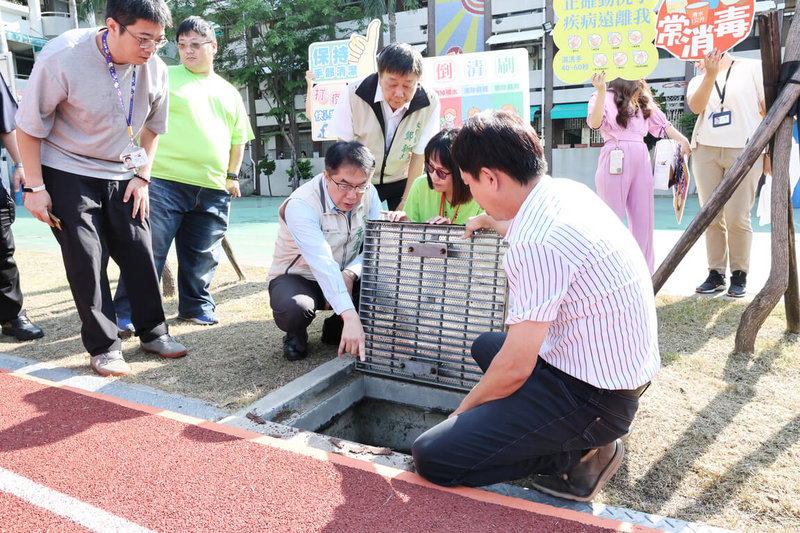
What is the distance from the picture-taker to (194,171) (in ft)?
12.5

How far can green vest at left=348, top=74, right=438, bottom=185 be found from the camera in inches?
139

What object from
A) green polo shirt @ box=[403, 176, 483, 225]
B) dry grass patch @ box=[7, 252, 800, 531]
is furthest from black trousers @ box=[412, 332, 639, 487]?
green polo shirt @ box=[403, 176, 483, 225]

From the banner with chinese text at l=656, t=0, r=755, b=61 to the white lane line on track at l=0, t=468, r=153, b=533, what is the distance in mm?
4330

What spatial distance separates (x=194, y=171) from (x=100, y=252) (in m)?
0.96

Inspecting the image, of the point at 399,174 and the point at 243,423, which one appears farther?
the point at 399,174

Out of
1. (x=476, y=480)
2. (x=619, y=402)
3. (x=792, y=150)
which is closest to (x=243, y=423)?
(x=476, y=480)

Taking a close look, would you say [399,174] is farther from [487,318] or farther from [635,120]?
[635,120]

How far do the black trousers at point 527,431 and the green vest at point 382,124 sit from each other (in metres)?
2.10

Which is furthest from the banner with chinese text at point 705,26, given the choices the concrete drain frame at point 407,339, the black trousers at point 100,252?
the black trousers at point 100,252

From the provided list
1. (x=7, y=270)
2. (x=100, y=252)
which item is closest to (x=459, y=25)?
(x=7, y=270)

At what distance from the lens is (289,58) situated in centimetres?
2236

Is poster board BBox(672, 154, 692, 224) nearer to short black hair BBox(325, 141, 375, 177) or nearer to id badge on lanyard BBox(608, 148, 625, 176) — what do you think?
id badge on lanyard BBox(608, 148, 625, 176)

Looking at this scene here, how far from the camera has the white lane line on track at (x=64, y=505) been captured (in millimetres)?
1748

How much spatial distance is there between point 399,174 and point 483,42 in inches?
684
